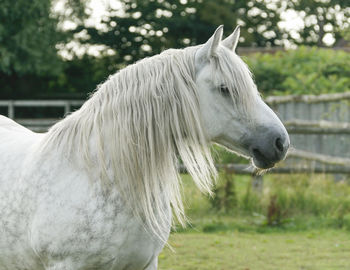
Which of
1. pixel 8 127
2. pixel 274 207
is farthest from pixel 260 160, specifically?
pixel 274 207

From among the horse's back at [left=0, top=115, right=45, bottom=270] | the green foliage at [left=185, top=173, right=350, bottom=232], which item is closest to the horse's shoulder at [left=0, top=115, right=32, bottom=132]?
the horse's back at [left=0, top=115, right=45, bottom=270]

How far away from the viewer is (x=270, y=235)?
22.9 feet

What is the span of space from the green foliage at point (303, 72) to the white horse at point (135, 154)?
9.64 metres

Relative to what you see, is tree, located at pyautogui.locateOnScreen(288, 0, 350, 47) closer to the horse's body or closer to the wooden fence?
the wooden fence

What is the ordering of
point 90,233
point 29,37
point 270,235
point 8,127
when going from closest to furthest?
point 90,233 → point 8,127 → point 270,235 → point 29,37

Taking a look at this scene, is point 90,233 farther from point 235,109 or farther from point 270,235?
point 270,235

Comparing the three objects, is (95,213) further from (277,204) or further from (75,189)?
(277,204)

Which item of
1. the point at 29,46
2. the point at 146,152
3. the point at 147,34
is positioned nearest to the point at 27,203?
the point at 146,152

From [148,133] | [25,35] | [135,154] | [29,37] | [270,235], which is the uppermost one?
[148,133]

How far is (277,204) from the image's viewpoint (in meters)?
7.34

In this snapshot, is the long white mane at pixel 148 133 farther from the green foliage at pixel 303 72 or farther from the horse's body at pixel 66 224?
the green foliage at pixel 303 72

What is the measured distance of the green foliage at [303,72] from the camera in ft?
41.3

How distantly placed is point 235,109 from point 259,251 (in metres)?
3.67

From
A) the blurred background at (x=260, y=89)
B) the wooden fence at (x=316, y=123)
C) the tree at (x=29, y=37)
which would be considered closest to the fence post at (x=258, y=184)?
the blurred background at (x=260, y=89)
